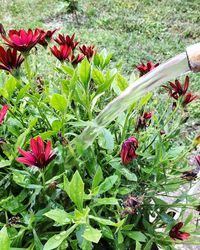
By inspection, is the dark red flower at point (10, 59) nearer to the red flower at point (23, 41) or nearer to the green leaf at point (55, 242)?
the red flower at point (23, 41)

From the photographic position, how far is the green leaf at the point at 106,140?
772 millimetres

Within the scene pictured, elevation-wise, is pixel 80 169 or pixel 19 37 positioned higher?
pixel 19 37

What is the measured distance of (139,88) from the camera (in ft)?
2.20

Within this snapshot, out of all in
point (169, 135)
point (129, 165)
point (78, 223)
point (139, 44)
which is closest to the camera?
point (78, 223)

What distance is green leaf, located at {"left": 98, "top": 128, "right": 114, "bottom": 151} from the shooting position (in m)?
0.77

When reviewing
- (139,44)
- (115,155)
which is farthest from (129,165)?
(139,44)

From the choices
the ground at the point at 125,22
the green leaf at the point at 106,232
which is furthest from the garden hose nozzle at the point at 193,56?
the ground at the point at 125,22

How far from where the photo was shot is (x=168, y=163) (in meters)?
0.89

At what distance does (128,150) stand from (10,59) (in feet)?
0.86

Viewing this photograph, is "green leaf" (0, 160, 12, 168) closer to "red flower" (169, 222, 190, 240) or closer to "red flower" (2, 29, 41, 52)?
"red flower" (2, 29, 41, 52)

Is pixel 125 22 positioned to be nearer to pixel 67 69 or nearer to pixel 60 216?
pixel 67 69

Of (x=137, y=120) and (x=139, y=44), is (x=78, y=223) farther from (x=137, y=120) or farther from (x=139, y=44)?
(x=139, y=44)

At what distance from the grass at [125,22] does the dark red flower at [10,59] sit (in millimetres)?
2321

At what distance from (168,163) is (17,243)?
0.33m
